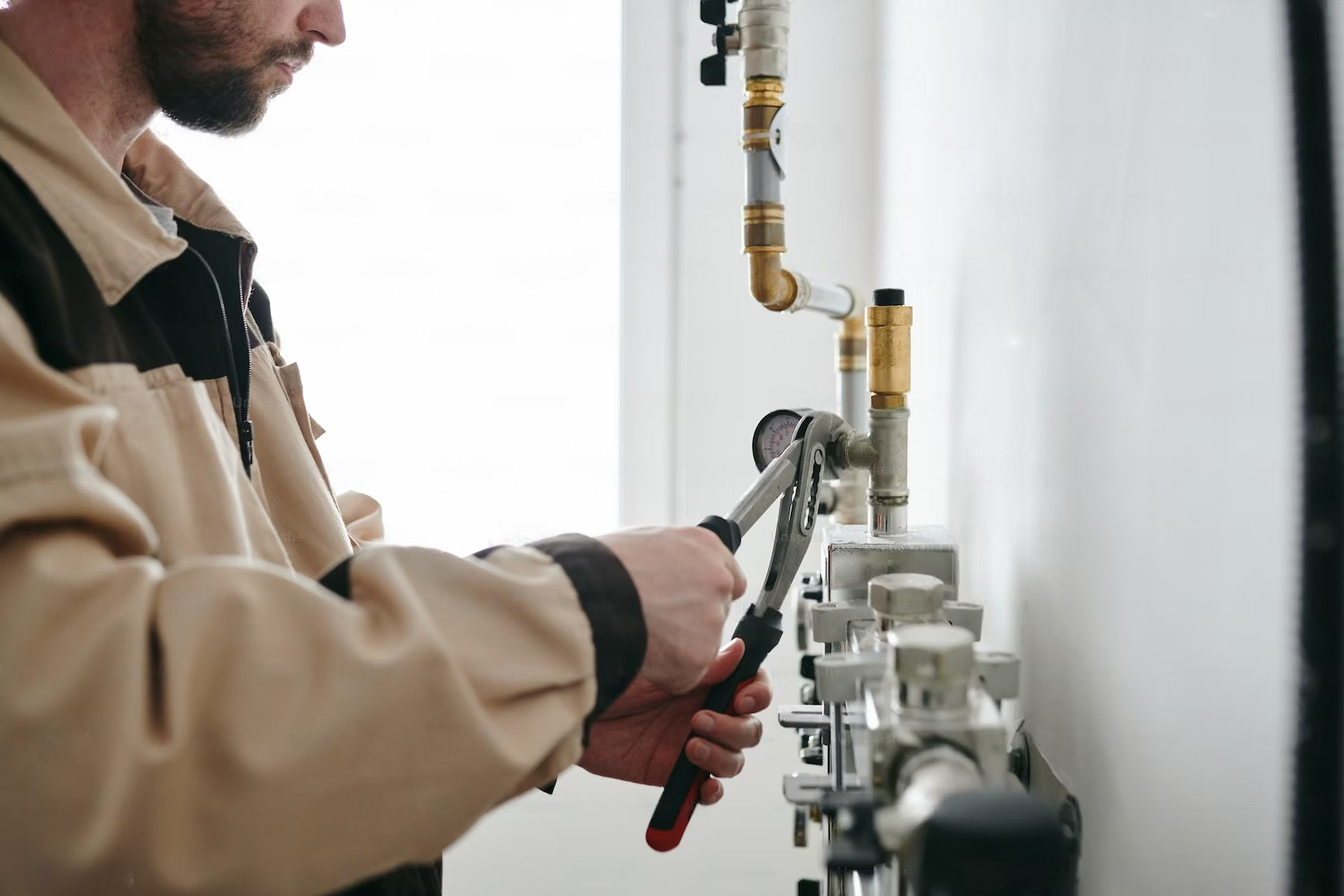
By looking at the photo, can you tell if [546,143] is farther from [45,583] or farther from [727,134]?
[45,583]

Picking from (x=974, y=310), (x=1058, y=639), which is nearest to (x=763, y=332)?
(x=974, y=310)

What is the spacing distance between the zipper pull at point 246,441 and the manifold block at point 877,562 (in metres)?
0.45

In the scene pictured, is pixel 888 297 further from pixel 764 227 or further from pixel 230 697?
pixel 230 697

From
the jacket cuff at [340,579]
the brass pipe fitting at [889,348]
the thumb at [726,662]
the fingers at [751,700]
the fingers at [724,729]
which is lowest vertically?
the fingers at [724,729]

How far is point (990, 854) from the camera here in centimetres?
26

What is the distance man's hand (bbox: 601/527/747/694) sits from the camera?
526 mm

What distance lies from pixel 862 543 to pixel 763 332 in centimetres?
114

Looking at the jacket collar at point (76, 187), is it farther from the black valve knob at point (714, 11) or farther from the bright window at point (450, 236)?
the bright window at point (450, 236)

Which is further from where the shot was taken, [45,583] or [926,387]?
[926,387]

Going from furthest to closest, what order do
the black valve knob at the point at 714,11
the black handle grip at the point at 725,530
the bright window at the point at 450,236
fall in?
A: the bright window at the point at 450,236 < the black valve knob at the point at 714,11 < the black handle grip at the point at 725,530

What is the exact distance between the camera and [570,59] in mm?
1801

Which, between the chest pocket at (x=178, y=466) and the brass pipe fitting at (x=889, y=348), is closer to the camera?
the chest pocket at (x=178, y=466)

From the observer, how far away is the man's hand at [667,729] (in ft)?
2.42

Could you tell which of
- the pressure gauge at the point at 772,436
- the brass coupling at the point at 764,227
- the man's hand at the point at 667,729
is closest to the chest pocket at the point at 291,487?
the man's hand at the point at 667,729
